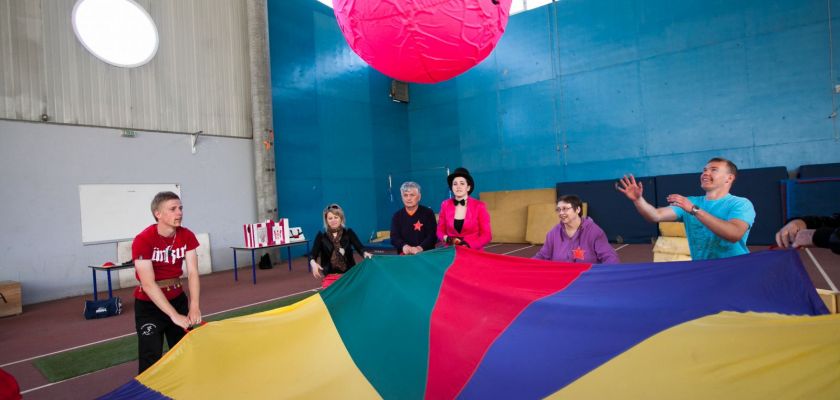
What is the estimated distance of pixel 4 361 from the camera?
3.76 meters

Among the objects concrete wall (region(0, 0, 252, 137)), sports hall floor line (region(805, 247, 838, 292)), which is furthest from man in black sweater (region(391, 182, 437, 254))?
concrete wall (region(0, 0, 252, 137))

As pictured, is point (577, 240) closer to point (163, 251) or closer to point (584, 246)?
point (584, 246)

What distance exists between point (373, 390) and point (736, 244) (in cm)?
199

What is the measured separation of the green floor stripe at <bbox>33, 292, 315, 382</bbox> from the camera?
3.39 m

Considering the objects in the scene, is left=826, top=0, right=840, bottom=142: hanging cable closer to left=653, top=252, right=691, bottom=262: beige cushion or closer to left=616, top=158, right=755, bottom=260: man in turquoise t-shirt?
left=653, top=252, right=691, bottom=262: beige cushion

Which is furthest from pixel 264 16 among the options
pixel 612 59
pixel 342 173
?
pixel 612 59

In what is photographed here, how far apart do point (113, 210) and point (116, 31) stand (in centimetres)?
286

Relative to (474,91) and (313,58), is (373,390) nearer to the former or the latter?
(313,58)

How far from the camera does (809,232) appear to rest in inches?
62.9

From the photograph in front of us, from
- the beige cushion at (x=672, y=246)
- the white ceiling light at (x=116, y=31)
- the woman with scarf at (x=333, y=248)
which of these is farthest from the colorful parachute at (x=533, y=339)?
the white ceiling light at (x=116, y=31)

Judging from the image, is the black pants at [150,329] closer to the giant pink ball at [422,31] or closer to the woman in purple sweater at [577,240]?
the giant pink ball at [422,31]

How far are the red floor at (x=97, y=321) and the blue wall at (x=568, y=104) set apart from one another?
2336 millimetres

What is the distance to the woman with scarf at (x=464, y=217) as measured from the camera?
3.52m

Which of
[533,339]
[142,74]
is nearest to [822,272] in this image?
[533,339]
